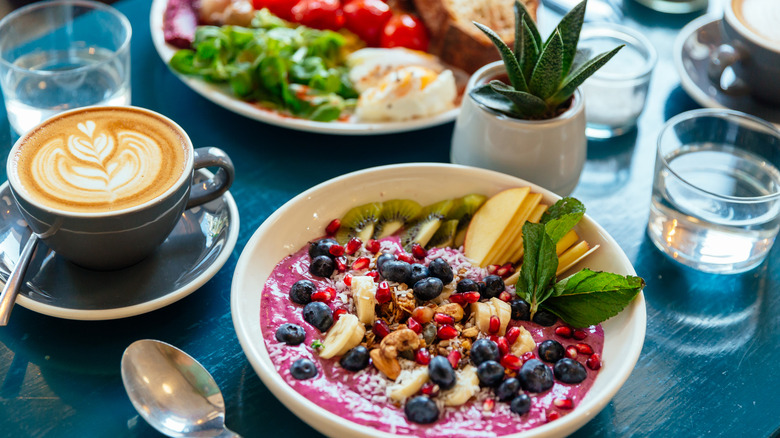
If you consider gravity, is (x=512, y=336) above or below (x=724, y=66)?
below

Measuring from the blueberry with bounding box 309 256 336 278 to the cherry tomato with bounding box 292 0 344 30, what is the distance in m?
1.17

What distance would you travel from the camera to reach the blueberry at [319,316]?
149cm

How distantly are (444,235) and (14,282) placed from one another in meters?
0.92

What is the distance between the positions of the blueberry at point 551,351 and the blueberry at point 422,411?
0.27 m

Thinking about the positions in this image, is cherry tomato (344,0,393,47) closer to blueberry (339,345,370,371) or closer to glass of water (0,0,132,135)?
glass of water (0,0,132,135)

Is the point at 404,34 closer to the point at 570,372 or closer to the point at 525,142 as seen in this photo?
the point at 525,142

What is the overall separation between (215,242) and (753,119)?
1.42 meters

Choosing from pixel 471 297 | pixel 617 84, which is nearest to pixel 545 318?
pixel 471 297

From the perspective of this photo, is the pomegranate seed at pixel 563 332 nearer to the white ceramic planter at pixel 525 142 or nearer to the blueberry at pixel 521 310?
the blueberry at pixel 521 310

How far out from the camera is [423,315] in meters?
1.51

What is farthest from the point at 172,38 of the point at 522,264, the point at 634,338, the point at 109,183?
the point at 634,338

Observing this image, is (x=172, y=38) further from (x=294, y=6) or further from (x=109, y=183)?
(x=109, y=183)

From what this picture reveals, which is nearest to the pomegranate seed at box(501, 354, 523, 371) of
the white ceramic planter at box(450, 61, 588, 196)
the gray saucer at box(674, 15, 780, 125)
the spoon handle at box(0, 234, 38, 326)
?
the white ceramic planter at box(450, 61, 588, 196)

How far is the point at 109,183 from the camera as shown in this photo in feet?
5.12
